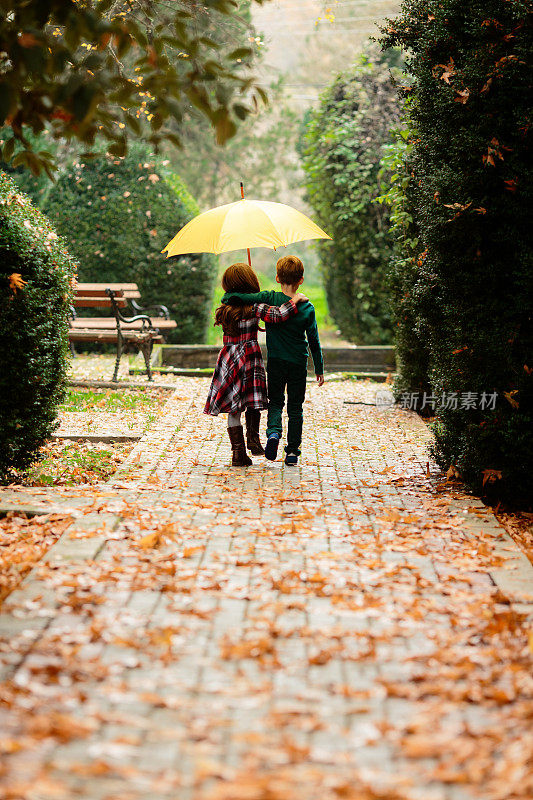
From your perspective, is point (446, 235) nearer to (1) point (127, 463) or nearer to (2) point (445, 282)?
(2) point (445, 282)

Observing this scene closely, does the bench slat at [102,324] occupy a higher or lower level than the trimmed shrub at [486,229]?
lower

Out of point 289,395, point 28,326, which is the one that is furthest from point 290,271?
point 28,326

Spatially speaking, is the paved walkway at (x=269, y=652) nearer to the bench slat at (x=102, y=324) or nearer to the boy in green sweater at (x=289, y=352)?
the boy in green sweater at (x=289, y=352)

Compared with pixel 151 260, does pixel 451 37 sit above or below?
above

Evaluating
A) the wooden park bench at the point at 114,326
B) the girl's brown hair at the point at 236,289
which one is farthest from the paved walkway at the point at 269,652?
the wooden park bench at the point at 114,326

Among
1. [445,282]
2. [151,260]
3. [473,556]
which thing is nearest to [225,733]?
[473,556]

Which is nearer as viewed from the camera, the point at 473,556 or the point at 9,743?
the point at 9,743

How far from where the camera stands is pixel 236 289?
636 cm

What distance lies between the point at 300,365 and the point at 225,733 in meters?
4.00

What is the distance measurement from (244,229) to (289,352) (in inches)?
40.2

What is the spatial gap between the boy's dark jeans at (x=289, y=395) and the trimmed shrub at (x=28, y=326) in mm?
1689

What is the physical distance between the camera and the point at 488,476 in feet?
17.7

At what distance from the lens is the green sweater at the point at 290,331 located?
630 centimetres

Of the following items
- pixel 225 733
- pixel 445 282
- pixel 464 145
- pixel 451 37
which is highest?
pixel 451 37
